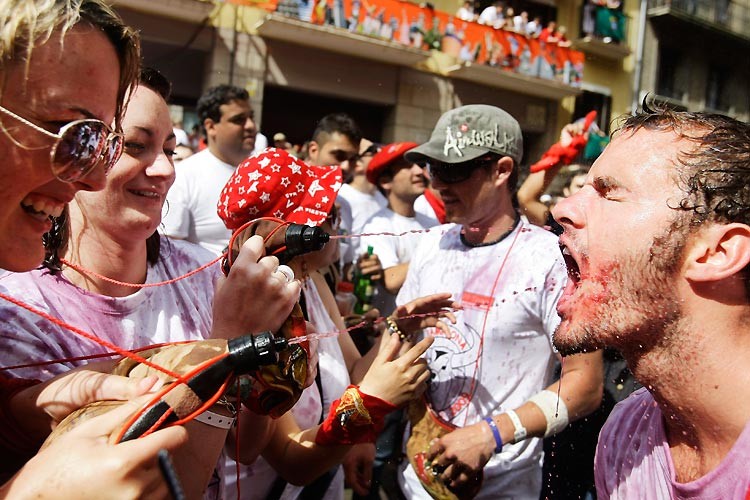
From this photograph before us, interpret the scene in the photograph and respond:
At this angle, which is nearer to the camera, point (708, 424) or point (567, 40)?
point (708, 424)

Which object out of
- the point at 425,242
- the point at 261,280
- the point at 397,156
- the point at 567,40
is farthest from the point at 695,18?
the point at 261,280

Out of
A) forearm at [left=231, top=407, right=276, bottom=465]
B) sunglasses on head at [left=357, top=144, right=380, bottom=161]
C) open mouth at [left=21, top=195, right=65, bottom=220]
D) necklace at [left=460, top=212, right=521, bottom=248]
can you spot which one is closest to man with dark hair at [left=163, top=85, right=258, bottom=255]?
sunglasses on head at [left=357, top=144, right=380, bottom=161]

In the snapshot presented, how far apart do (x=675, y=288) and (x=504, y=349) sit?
1045mm

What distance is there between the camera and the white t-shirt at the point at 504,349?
2.45 metres

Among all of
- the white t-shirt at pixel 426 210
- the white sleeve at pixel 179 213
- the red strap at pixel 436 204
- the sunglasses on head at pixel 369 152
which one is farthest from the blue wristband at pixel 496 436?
the sunglasses on head at pixel 369 152

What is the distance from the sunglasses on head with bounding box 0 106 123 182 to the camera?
117cm

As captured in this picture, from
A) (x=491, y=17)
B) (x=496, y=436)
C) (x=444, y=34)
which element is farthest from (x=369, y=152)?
(x=491, y=17)

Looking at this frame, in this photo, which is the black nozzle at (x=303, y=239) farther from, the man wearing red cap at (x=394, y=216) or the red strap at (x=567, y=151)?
the man wearing red cap at (x=394, y=216)

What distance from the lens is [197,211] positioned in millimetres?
4027

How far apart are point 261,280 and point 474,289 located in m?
1.25

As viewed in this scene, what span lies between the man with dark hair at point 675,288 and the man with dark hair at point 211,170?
2.43m

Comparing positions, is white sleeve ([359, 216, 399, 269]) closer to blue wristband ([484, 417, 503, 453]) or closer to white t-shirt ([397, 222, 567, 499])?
white t-shirt ([397, 222, 567, 499])

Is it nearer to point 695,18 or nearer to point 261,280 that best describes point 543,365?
point 261,280

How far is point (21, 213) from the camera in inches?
48.8
